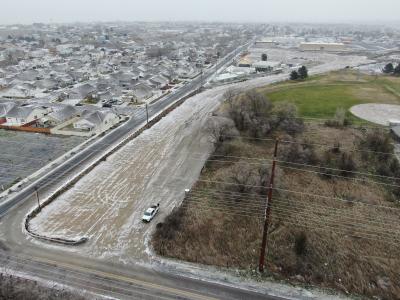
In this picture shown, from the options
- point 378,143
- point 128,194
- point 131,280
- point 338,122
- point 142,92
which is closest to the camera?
point 131,280

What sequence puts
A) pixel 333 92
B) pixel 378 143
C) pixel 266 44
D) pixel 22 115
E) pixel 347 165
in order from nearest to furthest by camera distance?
pixel 347 165, pixel 378 143, pixel 22 115, pixel 333 92, pixel 266 44

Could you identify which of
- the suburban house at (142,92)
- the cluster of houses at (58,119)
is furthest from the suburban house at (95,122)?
the suburban house at (142,92)

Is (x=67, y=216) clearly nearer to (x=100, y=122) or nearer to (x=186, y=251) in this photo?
(x=186, y=251)

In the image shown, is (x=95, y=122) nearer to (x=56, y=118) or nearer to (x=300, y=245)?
(x=56, y=118)

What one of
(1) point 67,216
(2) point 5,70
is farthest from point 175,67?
(1) point 67,216

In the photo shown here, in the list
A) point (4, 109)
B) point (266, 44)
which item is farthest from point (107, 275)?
point (266, 44)

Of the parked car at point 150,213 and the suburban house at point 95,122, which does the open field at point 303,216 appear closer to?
the parked car at point 150,213

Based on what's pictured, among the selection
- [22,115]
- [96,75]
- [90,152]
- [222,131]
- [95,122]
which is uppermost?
[222,131]
